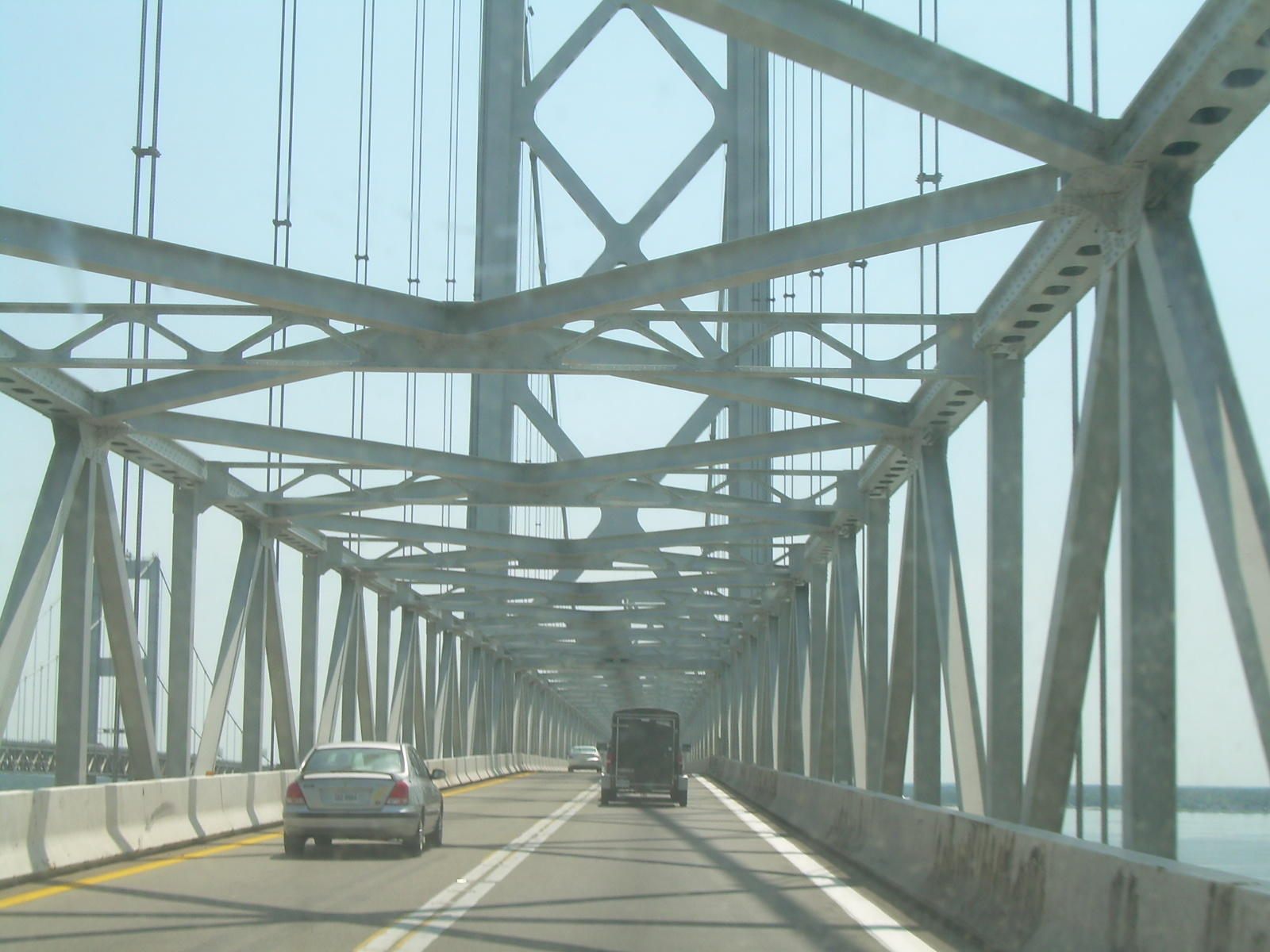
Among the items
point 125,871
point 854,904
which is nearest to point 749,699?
point 125,871

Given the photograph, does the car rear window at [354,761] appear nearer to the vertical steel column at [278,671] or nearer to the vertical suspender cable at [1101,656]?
the vertical suspender cable at [1101,656]

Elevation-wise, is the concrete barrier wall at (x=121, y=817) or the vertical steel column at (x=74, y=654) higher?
the vertical steel column at (x=74, y=654)

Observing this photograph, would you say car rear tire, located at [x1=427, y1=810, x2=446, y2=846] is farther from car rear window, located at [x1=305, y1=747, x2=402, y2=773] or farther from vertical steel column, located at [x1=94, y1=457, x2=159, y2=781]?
vertical steel column, located at [x1=94, y1=457, x2=159, y2=781]

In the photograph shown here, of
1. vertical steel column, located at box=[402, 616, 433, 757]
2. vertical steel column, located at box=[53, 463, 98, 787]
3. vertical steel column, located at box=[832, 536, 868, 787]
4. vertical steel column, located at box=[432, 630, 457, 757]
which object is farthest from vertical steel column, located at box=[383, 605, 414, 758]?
vertical steel column, located at box=[53, 463, 98, 787]

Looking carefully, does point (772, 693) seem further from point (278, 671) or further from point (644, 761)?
point (278, 671)

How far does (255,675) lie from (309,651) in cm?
426

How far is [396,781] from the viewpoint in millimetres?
18703

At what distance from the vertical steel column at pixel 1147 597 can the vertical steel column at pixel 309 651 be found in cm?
2661

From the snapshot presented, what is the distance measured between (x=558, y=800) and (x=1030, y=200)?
82.4ft

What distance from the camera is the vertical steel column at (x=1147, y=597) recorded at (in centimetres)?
1158

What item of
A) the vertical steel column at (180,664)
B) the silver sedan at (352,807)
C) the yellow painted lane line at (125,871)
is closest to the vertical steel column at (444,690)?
the vertical steel column at (180,664)

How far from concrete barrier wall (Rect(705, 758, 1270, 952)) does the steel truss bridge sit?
1154mm

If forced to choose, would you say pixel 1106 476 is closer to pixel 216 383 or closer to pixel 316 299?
pixel 316 299

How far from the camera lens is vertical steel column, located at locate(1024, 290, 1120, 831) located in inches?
521
